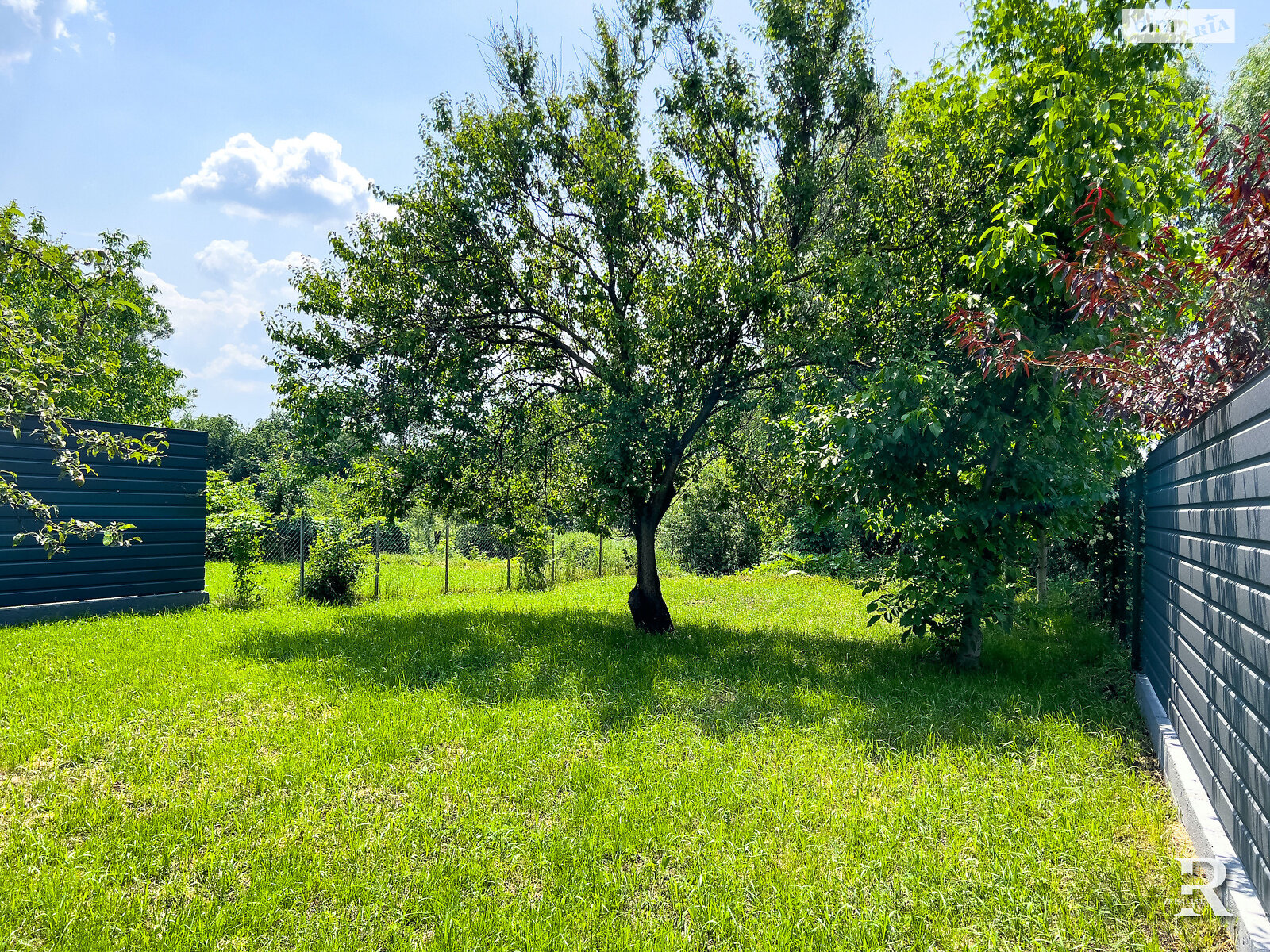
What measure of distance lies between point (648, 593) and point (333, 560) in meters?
6.25

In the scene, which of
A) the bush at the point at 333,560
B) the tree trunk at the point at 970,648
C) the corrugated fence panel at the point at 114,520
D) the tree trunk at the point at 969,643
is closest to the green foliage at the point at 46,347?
the corrugated fence panel at the point at 114,520

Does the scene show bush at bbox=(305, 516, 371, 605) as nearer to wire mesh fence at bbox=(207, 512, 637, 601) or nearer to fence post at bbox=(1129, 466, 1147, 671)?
wire mesh fence at bbox=(207, 512, 637, 601)

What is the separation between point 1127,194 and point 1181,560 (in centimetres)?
250

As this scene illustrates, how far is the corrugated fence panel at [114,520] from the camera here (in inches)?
380

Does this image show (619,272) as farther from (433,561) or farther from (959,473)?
(433,561)

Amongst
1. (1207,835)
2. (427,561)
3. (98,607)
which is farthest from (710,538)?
(1207,835)

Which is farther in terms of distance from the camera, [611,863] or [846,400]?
[846,400]

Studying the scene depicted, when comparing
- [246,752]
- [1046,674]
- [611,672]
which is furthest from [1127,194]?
[246,752]

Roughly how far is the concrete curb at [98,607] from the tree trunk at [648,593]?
757 cm

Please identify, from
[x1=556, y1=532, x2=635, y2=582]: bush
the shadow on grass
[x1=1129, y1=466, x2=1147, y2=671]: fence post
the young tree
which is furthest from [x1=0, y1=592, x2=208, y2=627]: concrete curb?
[x1=1129, y1=466, x2=1147, y2=671]: fence post

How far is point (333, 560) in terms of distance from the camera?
12.1 metres

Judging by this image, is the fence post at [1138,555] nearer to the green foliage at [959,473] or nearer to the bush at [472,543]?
the green foliage at [959,473]

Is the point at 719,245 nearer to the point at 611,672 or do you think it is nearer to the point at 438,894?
the point at 611,672

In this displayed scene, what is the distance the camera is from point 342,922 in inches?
115
